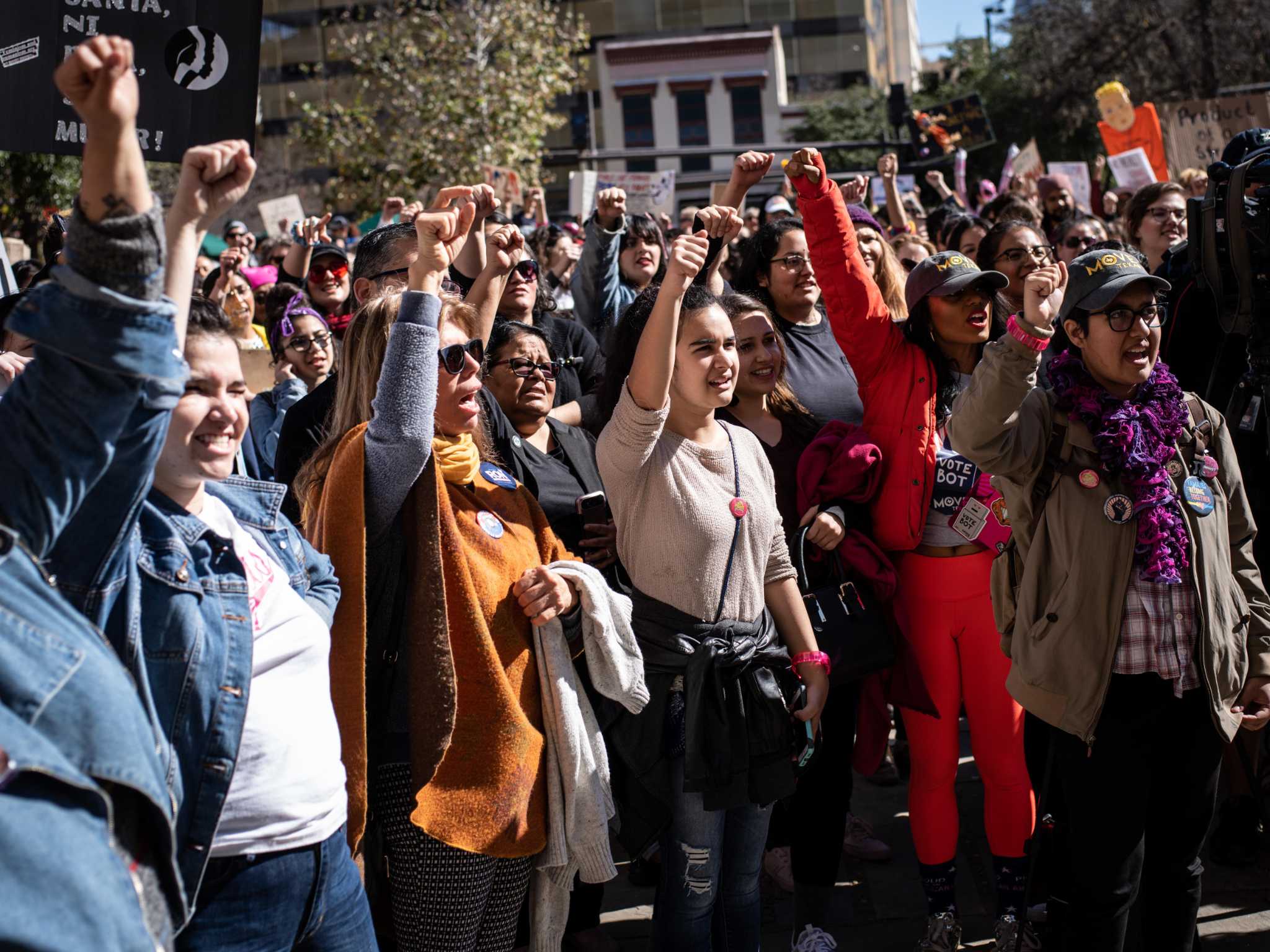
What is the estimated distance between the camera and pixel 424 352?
257 cm

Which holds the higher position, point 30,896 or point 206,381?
point 206,381

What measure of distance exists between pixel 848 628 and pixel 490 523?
1237 mm

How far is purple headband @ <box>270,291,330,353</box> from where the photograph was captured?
4.71 metres

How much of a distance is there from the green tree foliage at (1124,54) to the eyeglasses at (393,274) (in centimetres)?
A: 2039

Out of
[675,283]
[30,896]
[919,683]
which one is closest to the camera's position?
[30,896]

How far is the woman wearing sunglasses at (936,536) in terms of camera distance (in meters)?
3.69

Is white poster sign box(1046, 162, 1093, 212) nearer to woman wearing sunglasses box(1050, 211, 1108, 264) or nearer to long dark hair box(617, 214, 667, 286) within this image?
woman wearing sunglasses box(1050, 211, 1108, 264)

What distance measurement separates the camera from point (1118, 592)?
304 cm

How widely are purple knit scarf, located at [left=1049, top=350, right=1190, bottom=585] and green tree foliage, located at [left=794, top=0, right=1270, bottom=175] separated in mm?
20198

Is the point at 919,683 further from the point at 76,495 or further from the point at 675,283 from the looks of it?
the point at 76,495

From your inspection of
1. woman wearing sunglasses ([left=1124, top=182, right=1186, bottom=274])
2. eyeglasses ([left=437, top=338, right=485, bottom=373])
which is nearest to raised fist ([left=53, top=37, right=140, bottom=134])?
eyeglasses ([left=437, top=338, right=485, bottom=373])

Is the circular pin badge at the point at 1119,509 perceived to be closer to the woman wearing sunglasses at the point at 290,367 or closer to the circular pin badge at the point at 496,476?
the circular pin badge at the point at 496,476

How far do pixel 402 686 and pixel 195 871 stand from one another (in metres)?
0.77

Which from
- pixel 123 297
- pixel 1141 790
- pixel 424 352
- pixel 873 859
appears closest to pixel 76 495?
pixel 123 297
